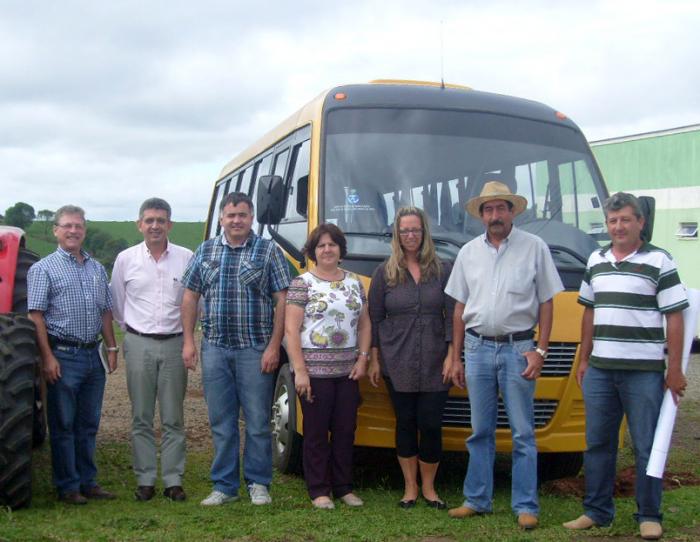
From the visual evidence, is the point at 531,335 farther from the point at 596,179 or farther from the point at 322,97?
the point at 322,97

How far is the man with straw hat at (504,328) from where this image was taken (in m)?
5.32

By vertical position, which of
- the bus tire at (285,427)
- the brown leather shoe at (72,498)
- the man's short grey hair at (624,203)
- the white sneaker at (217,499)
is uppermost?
the man's short grey hair at (624,203)

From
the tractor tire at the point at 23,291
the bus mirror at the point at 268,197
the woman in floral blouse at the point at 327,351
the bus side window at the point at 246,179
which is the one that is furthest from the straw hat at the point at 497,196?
the bus side window at the point at 246,179

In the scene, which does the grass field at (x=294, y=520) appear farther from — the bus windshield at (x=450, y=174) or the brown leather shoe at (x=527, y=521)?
the bus windshield at (x=450, y=174)

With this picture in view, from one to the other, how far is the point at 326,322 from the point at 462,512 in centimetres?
138

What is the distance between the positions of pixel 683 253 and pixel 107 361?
1601 cm

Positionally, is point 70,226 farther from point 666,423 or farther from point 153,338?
point 666,423

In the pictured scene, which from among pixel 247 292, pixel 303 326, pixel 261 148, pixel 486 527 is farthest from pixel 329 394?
pixel 261 148

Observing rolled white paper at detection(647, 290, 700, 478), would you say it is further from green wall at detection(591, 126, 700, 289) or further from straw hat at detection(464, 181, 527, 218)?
green wall at detection(591, 126, 700, 289)

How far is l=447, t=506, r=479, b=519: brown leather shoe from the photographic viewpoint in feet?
17.9

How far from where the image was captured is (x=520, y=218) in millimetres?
6469

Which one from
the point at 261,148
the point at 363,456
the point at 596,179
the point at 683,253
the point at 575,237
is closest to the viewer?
the point at 575,237

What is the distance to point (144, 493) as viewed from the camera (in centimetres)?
587

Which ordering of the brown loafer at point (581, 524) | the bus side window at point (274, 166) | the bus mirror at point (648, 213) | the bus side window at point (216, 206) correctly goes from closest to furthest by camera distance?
the brown loafer at point (581, 524) < the bus mirror at point (648, 213) < the bus side window at point (274, 166) < the bus side window at point (216, 206)
